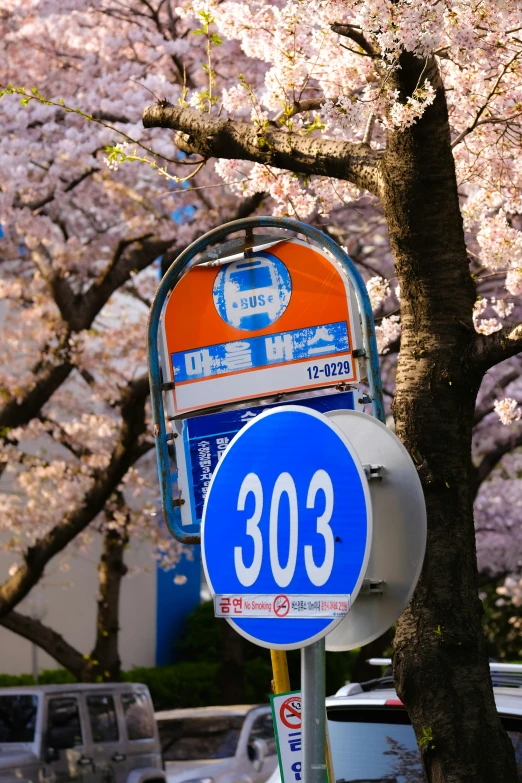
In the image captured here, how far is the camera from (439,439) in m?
4.07

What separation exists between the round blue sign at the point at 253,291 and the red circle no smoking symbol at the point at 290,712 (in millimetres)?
1235

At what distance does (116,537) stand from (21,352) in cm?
387

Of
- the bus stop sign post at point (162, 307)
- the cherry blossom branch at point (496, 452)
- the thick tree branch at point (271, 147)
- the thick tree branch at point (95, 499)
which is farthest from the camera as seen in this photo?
the cherry blossom branch at point (496, 452)

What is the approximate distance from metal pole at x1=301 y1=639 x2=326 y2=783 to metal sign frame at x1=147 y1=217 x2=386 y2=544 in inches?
35.9

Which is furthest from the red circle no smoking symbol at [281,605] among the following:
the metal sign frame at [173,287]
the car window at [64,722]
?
the car window at [64,722]

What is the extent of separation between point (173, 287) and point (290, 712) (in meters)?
1.56

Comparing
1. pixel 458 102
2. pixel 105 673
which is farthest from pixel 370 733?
pixel 105 673

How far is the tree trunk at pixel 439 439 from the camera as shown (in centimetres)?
382

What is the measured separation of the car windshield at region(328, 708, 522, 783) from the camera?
4.79m

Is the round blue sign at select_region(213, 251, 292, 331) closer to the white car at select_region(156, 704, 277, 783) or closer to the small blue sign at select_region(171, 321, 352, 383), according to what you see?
the small blue sign at select_region(171, 321, 352, 383)

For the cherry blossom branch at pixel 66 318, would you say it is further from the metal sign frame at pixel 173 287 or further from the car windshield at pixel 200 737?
the metal sign frame at pixel 173 287

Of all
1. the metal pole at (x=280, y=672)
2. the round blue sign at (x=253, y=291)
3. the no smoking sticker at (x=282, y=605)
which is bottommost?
the metal pole at (x=280, y=672)

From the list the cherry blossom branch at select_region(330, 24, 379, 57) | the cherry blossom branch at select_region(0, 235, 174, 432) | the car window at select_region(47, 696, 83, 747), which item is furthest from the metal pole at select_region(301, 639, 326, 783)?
the cherry blossom branch at select_region(0, 235, 174, 432)

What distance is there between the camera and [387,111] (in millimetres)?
4441
